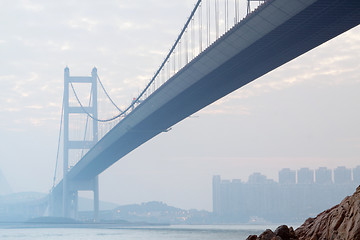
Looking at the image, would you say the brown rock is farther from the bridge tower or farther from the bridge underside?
the bridge tower

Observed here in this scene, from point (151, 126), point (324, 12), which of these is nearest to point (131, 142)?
point (151, 126)

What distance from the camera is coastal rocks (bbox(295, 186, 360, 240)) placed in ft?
40.7

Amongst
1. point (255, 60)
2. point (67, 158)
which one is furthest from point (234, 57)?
point (67, 158)

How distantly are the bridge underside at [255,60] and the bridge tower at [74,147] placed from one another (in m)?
21.7

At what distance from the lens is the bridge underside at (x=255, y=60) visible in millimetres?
25562

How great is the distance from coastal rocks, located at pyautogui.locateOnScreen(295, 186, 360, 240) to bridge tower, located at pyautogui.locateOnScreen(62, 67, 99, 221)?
5745 centimetres

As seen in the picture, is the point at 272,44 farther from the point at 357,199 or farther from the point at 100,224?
the point at 100,224

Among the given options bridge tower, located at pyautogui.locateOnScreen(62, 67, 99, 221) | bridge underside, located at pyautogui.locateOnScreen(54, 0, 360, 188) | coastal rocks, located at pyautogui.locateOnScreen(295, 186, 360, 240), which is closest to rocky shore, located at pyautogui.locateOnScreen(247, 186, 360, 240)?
coastal rocks, located at pyautogui.locateOnScreen(295, 186, 360, 240)

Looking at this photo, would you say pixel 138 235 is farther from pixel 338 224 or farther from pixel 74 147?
pixel 338 224

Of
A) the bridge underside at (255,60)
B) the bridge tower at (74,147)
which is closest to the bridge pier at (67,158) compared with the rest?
the bridge tower at (74,147)

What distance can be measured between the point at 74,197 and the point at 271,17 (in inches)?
2223

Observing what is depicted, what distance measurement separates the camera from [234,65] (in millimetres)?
A: 32125

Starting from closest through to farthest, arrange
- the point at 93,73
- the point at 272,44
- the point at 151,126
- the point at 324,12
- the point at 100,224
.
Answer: the point at 324,12, the point at 272,44, the point at 151,126, the point at 100,224, the point at 93,73

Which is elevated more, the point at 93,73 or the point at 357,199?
the point at 93,73
